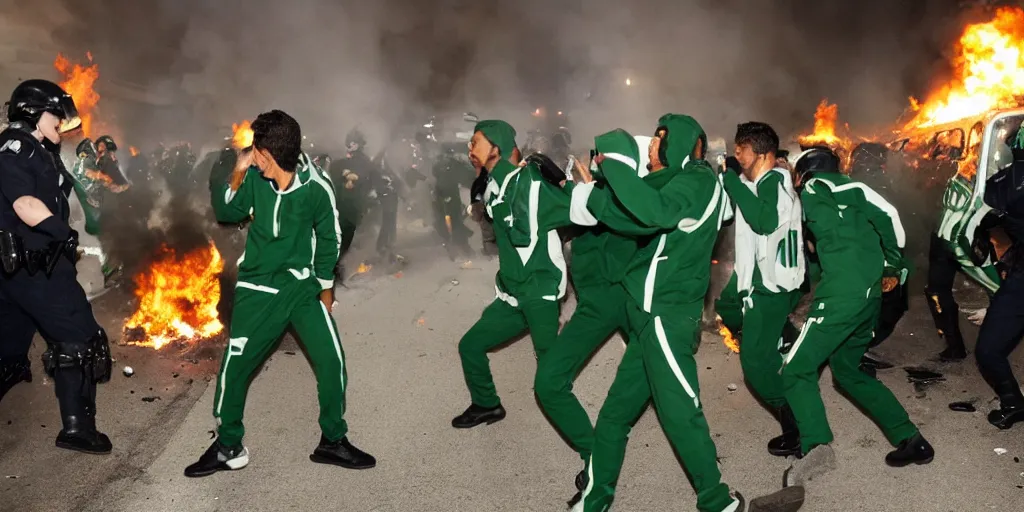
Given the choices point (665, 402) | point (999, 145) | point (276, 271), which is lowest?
point (665, 402)

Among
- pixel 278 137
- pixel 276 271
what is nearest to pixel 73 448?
pixel 276 271

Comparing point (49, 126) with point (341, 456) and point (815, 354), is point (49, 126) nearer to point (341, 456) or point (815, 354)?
point (341, 456)

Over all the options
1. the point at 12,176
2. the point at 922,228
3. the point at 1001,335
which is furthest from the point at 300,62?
the point at 1001,335

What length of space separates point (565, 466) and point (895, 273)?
2.06m

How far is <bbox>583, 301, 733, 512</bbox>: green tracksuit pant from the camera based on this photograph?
292cm

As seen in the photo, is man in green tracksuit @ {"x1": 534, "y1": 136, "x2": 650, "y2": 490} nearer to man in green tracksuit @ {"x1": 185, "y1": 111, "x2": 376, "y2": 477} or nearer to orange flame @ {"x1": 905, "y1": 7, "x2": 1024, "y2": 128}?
man in green tracksuit @ {"x1": 185, "y1": 111, "x2": 376, "y2": 477}

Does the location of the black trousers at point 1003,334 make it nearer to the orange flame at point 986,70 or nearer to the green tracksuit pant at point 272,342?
the green tracksuit pant at point 272,342

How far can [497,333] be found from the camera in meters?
4.07

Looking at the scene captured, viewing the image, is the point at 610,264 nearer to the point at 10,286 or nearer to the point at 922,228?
the point at 10,286

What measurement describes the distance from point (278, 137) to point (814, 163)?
102 inches

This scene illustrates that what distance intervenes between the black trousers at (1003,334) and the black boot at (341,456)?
3309mm

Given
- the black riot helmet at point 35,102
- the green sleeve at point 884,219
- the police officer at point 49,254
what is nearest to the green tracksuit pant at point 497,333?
the green sleeve at point 884,219

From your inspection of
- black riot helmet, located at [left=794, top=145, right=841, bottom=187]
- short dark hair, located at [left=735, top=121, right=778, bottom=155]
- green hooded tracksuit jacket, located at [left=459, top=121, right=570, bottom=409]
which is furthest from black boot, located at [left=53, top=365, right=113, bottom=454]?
black riot helmet, located at [left=794, top=145, right=841, bottom=187]

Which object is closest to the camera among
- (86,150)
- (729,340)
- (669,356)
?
(669,356)
